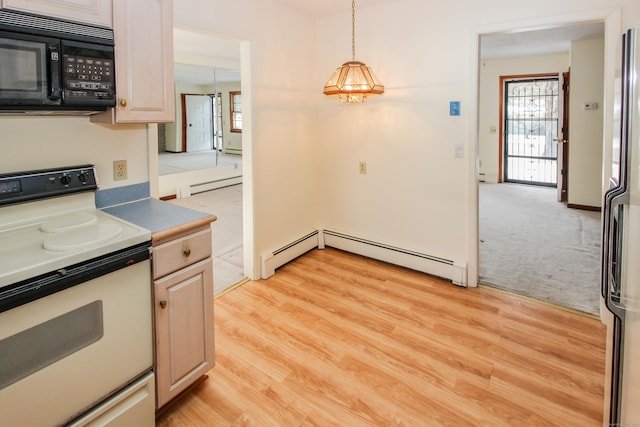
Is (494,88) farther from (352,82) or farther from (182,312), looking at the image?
(182,312)

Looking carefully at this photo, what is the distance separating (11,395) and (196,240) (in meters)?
0.88

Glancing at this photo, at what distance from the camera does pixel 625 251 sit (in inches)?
46.2

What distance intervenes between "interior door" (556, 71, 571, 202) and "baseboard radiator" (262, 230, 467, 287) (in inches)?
170

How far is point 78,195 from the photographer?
6.36ft

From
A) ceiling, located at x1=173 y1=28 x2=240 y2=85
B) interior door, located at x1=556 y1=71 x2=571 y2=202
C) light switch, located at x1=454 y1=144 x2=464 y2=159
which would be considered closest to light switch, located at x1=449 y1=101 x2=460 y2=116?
light switch, located at x1=454 y1=144 x2=464 y2=159

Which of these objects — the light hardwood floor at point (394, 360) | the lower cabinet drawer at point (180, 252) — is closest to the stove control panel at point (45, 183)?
the lower cabinet drawer at point (180, 252)

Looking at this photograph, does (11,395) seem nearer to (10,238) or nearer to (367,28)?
(10,238)

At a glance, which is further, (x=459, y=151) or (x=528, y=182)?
(x=528, y=182)

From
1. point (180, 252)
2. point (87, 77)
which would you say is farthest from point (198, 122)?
point (180, 252)

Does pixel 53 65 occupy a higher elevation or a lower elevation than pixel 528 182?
higher

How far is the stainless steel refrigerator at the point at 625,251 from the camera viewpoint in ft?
3.51

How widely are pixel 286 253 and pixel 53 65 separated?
100.0 inches

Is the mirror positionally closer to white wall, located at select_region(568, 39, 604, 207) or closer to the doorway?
the doorway

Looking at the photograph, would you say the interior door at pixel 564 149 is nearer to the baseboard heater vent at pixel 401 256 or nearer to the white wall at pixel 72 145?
the baseboard heater vent at pixel 401 256
